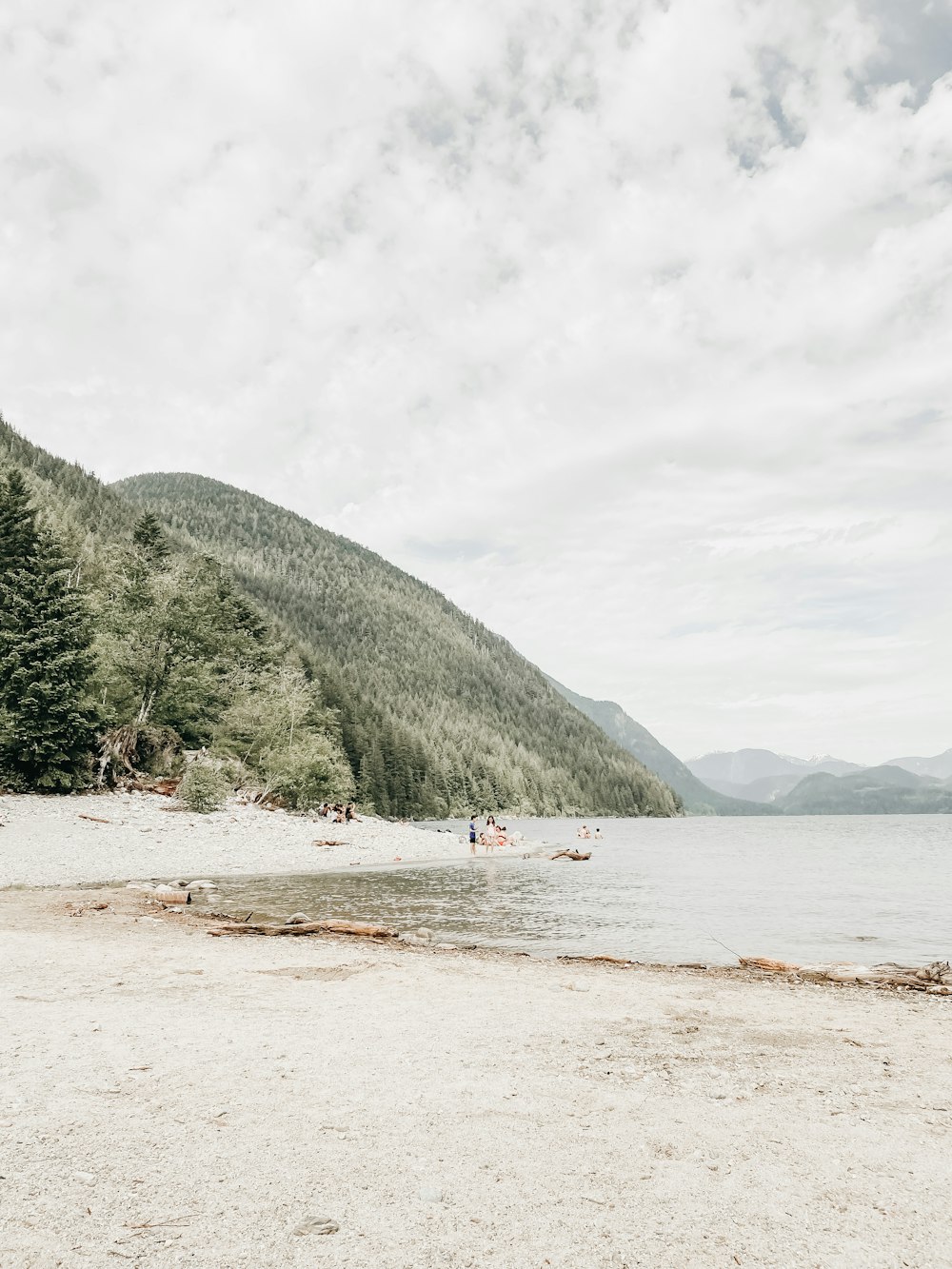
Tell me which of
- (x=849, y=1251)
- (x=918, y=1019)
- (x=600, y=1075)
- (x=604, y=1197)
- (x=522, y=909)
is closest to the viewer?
(x=849, y=1251)

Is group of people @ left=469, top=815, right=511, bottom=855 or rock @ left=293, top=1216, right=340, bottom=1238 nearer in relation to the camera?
rock @ left=293, top=1216, right=340, bottom=1238

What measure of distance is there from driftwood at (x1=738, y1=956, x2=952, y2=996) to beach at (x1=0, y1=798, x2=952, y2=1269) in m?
1.80

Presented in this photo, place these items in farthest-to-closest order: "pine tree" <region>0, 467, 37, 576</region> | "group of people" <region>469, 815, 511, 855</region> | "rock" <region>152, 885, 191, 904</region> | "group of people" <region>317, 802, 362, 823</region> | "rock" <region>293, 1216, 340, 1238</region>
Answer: "group of people" <region>317, 802, 362, 823</region> < "group of people" <region>469, 815, 511, 855</region> < "pine tree" <region>0, 467, 37, 576</region> < "rock" <region>152, 885, 191, 904</region> < "rock" <region>293, 1216, 340, 1238</region>

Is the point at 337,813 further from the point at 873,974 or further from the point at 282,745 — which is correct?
the point at 873,974

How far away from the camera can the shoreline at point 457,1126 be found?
420 cm

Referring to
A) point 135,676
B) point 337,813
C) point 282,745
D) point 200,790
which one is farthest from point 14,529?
point 337,813

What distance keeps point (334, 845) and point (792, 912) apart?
25.4 m

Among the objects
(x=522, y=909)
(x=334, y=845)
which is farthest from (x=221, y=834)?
(x=522, y=909)

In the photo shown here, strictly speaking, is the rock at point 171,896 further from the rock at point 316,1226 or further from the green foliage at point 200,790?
the green foliage at point 200,790

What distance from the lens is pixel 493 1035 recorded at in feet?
28.1

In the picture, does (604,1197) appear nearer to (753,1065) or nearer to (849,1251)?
(849,1251)

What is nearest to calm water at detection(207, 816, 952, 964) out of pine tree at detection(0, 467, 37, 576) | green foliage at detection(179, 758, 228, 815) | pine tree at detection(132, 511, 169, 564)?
green foliage at detection(179, 758, 228, 815)

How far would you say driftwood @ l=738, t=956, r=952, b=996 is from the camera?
505 inches

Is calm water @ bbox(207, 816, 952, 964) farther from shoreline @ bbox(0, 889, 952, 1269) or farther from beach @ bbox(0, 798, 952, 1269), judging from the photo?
shoreline @ bbox(0, 889, 952, 1269)
